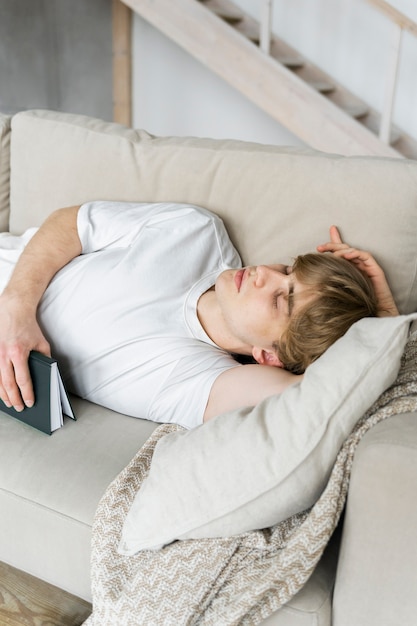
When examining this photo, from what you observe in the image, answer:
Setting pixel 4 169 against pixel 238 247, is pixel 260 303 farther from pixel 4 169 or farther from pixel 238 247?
pixel 4 169

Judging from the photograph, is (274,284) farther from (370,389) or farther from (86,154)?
(86,154)

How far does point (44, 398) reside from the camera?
4.25 feet

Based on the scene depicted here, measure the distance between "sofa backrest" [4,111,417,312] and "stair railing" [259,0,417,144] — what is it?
5.55 ft

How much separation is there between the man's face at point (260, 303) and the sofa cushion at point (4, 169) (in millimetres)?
937

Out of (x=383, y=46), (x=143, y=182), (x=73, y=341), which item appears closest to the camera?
(x=73, y=341)

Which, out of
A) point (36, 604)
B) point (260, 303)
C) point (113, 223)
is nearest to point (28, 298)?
point (113, 223)

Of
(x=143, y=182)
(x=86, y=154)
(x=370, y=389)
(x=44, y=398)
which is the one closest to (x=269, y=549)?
(x=370, y=389)

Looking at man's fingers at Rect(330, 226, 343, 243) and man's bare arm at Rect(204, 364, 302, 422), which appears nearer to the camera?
man's bare arm at Rect(204, 364, 302, 422)

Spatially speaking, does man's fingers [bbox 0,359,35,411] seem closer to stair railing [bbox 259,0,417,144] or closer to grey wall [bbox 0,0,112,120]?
stair railing [bbox 259,0,417,144]

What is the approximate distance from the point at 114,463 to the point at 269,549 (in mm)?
383

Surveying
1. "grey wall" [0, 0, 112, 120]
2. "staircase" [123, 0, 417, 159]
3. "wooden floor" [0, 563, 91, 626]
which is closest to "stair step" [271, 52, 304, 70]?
"staircase" [123, 0, 417, 159]

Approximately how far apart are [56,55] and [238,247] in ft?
9.78

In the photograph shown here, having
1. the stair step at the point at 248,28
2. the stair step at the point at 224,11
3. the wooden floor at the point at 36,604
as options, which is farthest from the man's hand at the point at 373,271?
the stair step at the point at 248,28

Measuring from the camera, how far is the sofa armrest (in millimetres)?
899
